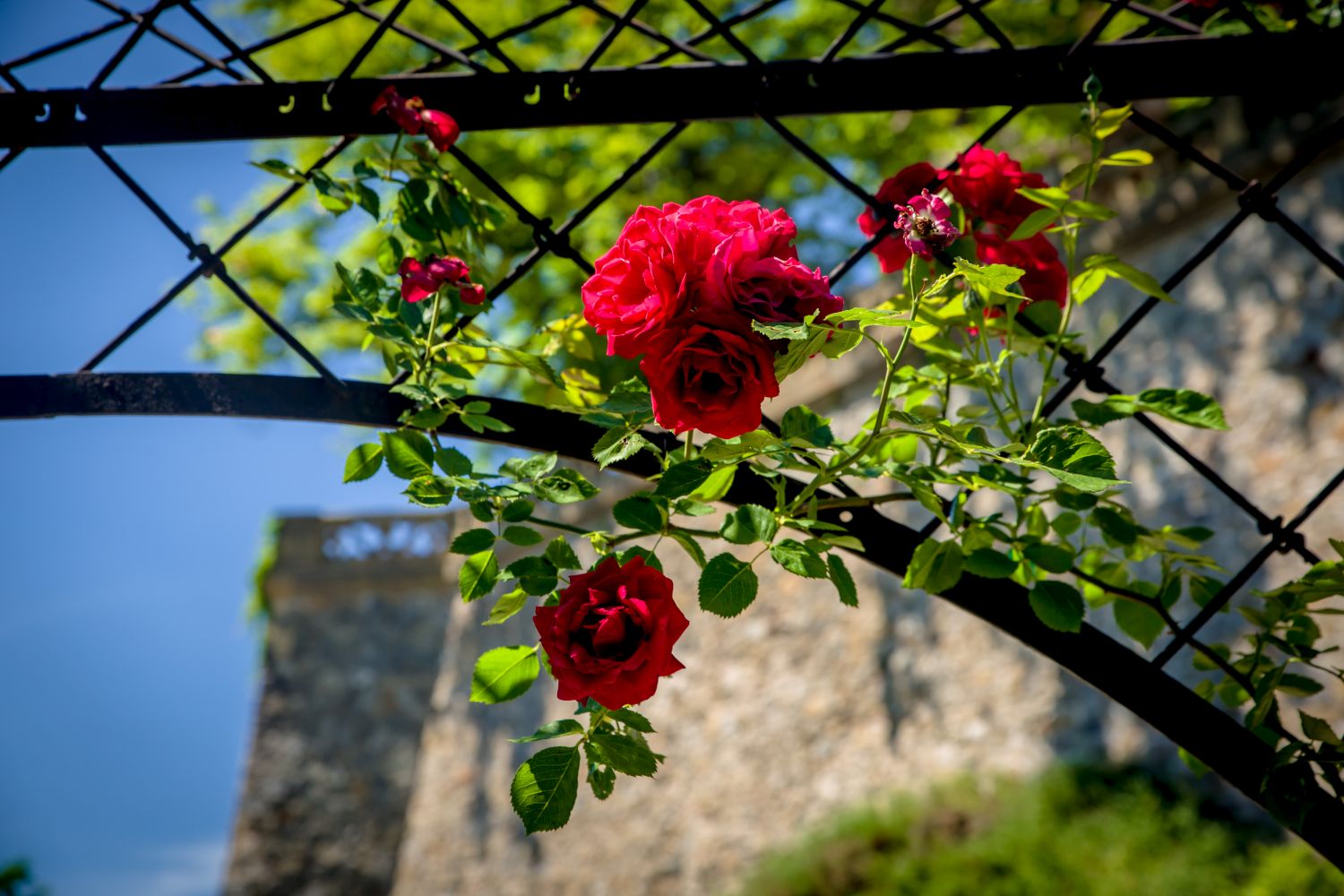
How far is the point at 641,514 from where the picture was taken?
1.17 meters

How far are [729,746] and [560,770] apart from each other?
5.75 metres

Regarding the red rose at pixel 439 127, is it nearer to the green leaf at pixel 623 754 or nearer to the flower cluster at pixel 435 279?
the flower cluster at pixel 435 279

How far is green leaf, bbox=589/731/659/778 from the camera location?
3.76 feet

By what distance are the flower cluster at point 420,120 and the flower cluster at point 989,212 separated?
0.51 metres

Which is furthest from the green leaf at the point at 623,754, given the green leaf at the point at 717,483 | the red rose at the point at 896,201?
the red rose at the point at 896,201

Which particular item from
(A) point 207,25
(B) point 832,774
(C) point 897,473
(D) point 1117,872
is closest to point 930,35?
(C) point 897,473

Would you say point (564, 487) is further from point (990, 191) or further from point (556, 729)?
point (990, 191)

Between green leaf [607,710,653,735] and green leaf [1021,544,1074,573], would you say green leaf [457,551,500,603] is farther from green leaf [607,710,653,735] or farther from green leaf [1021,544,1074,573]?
green leaf [1021,544,1074,573]

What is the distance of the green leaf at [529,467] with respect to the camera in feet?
4.02

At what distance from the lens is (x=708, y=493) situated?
1.21m

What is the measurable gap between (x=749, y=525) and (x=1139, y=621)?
644 millimetres

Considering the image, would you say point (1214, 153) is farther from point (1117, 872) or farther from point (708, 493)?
point (708, 493)

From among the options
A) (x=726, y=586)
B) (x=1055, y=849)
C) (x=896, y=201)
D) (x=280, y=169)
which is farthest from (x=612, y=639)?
(x=1055, y=849)

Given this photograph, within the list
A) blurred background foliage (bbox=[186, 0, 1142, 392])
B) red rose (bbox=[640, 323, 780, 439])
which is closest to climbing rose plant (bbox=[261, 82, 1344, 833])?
red rose (bbox=[640, 323, 780, 439])
